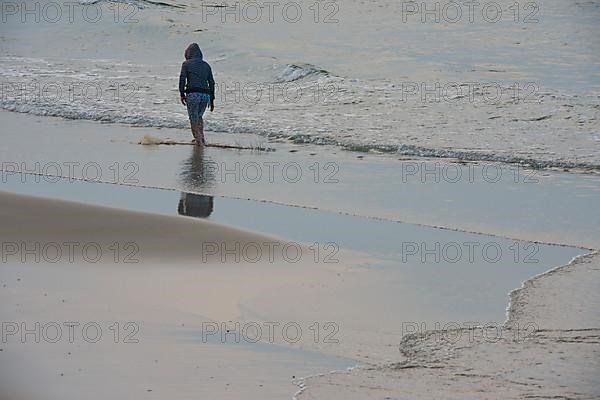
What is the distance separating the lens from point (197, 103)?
14883mm

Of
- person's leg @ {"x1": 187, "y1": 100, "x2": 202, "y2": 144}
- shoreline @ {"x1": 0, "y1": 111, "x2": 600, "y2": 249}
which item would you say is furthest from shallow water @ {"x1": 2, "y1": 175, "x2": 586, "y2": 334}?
person's leg @ {"x1": 187, "y1": 100, "x2": 202, "y2": 144}

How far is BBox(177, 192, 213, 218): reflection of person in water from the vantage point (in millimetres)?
9922

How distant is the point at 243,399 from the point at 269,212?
494 centimetres

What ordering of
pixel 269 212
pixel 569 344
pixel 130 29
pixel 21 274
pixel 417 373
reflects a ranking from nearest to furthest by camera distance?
pixel 417 373 → pixel 569 344 → pixel 21 274 → pixel 269 212 → pixel 130 29

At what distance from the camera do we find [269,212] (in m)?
10.1

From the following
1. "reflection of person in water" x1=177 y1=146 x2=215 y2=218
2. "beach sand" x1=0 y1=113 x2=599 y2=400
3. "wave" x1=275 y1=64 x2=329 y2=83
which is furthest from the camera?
"wave" x1=275 y1=64 x2=329 y2=83

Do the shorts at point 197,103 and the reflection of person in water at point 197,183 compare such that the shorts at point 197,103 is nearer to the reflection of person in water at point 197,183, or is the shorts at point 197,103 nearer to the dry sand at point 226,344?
the reflection of person in water at point 197,183

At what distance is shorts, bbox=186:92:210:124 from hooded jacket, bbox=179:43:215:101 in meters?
0.06

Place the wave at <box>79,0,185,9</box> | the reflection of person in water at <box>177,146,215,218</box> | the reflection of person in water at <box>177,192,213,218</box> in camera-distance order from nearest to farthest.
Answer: the reflection of person in water at <box>177,192,213,218</box> < the reflection of person in water at <box>177,146,215,218</box> < the wave at <box>79,0,185,9</box>

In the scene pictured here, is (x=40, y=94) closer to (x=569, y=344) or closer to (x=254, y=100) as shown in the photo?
(x=254, y=100)

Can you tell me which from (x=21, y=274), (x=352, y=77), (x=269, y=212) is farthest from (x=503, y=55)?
(x=21, y=274)

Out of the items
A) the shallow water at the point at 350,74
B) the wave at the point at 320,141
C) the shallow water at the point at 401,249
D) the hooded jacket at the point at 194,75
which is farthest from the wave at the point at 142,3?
the shallow water at the point at 401,249

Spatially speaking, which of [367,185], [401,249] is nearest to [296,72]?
[367,185]

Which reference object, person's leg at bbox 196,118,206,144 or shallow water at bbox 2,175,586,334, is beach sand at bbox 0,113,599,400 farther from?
person's leg at bbox 196,118,206,144
